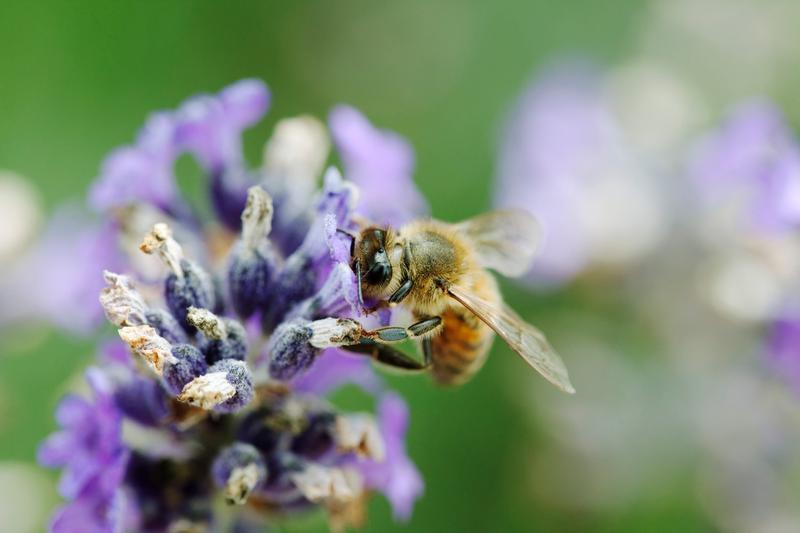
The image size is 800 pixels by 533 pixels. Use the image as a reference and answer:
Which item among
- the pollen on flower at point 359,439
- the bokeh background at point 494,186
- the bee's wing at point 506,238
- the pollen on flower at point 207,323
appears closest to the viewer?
the pollen on flower at point 207,323

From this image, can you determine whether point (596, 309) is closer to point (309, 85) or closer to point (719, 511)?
point (719, 511)

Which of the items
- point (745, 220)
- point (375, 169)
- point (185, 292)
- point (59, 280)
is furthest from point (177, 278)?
point (745, 220)

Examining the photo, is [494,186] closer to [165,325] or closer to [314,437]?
[314,437]

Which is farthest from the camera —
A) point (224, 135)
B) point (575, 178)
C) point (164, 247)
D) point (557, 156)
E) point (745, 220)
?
point (557, 156)

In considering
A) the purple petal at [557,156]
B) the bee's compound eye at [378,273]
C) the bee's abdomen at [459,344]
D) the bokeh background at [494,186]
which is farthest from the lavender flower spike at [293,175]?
the purple petal at [557,156]

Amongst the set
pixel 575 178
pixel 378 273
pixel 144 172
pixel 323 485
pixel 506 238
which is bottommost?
pixel 575 178

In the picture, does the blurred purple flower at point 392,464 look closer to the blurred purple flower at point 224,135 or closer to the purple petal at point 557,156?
the blurred purple flower at point 224,135

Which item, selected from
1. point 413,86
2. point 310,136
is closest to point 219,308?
point 310,136
